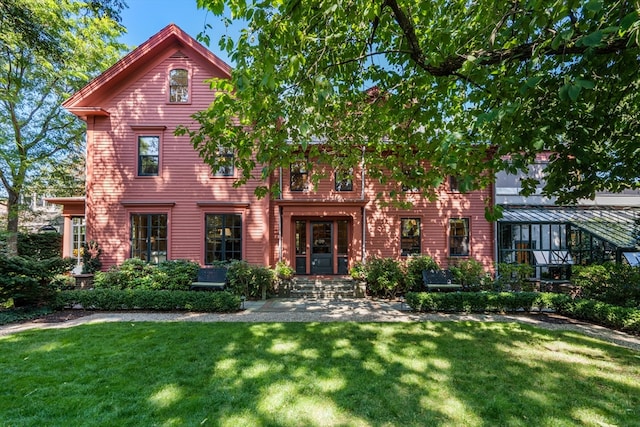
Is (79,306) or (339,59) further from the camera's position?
(79,306)

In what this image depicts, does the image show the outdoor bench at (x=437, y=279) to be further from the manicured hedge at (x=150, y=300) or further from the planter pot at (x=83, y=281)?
the planter pot at (x=83, y=281)

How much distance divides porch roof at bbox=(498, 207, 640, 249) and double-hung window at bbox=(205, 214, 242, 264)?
11.0 metres

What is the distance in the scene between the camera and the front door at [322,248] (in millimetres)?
13359

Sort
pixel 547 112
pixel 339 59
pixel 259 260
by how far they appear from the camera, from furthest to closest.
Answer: pixel 259 260
pixel 339 59
pixel 547 112

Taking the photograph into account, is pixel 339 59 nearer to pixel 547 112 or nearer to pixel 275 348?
pixel 547 112

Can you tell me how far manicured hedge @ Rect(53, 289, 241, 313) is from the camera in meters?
8.75

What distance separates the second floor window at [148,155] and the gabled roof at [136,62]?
6.16 feet

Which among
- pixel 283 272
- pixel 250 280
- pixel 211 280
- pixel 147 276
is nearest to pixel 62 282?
pixel 147 276

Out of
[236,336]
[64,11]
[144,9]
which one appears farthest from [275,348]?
[64,11]

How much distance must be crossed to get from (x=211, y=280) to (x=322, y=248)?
16.2 feet

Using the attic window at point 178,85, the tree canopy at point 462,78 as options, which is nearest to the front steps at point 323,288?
the tree canopy at point 462,78

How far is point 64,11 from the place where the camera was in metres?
15.6

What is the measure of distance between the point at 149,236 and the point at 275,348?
9192mm

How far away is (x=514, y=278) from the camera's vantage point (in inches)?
468
